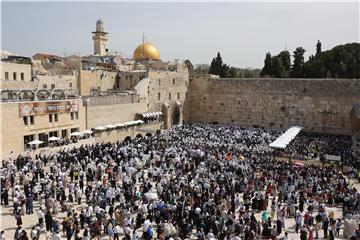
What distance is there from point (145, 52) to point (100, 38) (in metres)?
8.21

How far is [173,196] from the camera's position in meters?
13.7

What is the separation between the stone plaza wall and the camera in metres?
32.5

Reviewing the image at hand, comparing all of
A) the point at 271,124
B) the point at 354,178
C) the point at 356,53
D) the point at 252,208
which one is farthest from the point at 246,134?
the point at 356,53

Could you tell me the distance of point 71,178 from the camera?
16672mm

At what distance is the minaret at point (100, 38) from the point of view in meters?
52.4

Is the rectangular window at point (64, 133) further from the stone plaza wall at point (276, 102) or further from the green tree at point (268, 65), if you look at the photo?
the green tree at point (268, 65)

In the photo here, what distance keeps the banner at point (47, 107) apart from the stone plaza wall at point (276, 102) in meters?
15.4

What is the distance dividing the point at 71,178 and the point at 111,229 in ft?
20.5

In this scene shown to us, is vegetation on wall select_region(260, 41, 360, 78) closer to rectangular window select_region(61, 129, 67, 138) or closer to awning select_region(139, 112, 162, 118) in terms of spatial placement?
awning select_region(139, 112, 162, 118)

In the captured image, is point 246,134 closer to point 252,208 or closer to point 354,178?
point 354,178

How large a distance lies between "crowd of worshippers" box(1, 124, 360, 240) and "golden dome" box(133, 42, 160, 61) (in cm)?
2733

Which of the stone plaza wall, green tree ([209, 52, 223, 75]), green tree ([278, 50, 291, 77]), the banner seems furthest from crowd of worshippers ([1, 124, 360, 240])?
green tree ([209, 52, 223, 75])

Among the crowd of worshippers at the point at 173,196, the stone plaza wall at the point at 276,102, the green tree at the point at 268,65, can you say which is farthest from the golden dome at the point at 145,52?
the crowd of worshippers at the point at 173,196

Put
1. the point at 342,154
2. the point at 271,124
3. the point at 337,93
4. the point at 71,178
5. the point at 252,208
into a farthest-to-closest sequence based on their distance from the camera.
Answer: the point at 271,124 → the point at 337,93 → the point at 342,154 → the point at 71,178 → the point at 252,208
